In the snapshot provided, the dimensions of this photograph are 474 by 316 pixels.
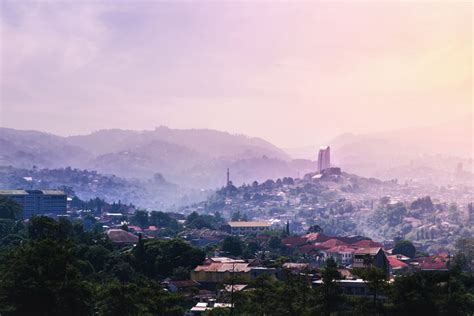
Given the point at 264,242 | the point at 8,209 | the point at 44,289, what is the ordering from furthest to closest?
the point at 264,242
the point at 8,209
the point at 44,289

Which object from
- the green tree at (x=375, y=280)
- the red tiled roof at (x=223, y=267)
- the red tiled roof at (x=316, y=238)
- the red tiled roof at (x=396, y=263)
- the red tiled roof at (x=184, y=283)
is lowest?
the red tiled roof at (x=184, y=283)

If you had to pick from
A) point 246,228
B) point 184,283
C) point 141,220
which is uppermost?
point 141,220

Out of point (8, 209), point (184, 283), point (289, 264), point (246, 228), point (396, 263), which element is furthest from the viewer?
point (246, 228)

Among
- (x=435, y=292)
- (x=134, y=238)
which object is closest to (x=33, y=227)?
(x=134, y=238)

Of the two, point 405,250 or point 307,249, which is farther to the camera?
point 405,250

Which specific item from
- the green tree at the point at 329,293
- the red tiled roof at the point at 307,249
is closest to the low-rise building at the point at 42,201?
the red tiled roof at the point at 307,249

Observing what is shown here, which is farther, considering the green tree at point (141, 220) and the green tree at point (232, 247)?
the green tree at point (141, 220)

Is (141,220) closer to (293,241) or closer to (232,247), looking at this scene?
(293,241)

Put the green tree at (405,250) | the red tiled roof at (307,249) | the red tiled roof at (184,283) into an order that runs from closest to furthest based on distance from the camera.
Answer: the red tiled roof at (184,283) → the red tiled roof at (307,249) → the green tree at (405,250)

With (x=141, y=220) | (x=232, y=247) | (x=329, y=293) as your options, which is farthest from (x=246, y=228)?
(x=329, y=293)

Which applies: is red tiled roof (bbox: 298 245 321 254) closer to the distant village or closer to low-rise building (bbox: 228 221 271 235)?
the distant village

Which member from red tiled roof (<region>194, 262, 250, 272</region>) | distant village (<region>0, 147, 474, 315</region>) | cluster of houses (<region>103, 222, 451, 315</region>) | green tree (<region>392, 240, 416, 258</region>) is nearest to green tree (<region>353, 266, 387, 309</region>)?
distant village (<region>0, 147, 474, 315</region>)

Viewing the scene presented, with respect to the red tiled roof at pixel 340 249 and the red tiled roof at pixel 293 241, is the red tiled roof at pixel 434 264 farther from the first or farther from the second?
the red tiled roof at pixel 293 241

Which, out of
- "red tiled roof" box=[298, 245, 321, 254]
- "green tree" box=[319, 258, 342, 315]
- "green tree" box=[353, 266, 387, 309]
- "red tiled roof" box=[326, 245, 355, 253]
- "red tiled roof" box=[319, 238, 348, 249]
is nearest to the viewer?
"green tree" box=[353, 266, 387, 309]
